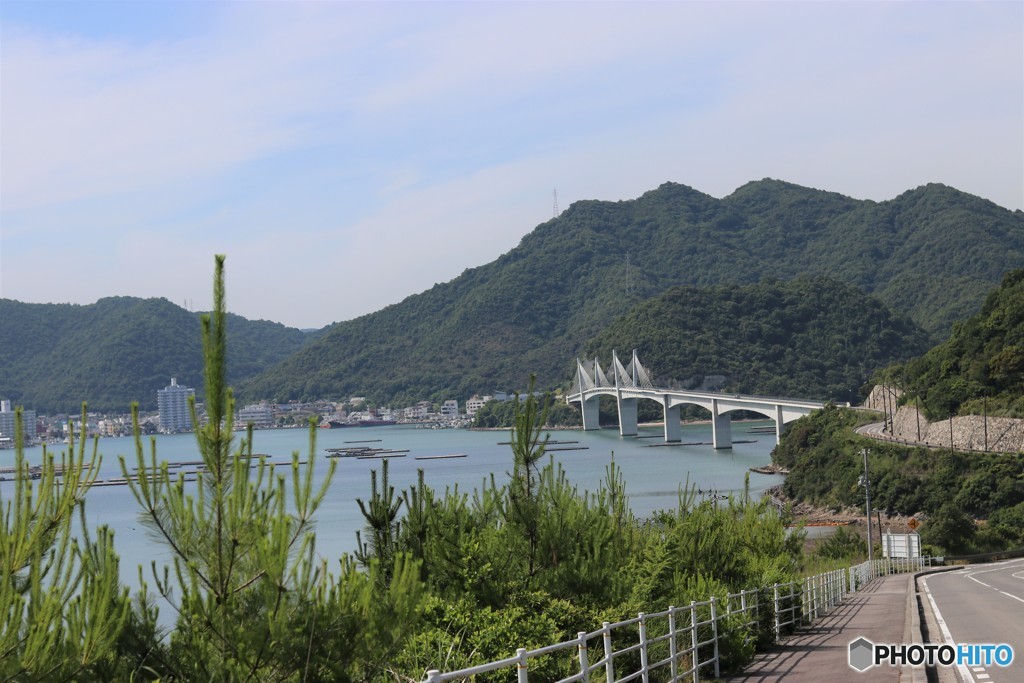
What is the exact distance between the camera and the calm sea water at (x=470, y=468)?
4576 cm

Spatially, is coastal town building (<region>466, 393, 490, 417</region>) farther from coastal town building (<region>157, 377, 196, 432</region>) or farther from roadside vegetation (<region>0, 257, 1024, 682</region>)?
roadside vegetation (<region>0, 257, 1024, 682</region>)

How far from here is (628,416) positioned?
11500cm

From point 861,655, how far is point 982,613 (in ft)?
20.8

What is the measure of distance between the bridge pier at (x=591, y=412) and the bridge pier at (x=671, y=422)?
19341 mm

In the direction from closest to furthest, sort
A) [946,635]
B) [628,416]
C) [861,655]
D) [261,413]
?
[861,655]
[946,635]
[628,416]
[261,413]

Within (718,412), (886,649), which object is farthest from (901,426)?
(886,649)

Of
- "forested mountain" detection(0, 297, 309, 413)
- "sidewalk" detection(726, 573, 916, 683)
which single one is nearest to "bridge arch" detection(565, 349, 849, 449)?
"forested mountain" detection(0, 297, 309, 413)

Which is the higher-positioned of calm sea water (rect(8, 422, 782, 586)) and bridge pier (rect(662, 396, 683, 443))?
bridge pier (rect(662, 396, 683, 443))

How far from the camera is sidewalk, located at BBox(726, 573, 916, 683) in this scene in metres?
9.96

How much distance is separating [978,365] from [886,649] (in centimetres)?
6250

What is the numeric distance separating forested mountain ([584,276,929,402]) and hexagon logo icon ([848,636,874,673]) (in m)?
116

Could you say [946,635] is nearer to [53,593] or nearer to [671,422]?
[53,593]

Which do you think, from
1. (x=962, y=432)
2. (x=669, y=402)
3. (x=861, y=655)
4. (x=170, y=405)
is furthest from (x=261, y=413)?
(x=861, y=655)

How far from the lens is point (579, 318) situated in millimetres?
184500
